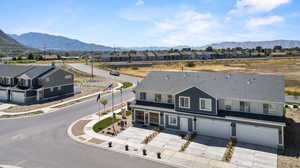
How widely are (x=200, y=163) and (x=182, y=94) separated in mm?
9147

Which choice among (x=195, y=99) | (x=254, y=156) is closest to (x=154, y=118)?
(x=195, y=99)

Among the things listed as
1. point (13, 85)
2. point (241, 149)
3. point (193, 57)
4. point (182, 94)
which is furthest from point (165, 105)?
point (193, 57)

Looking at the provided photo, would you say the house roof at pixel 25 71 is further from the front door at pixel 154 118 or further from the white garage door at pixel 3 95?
the front door at pixel 154 118

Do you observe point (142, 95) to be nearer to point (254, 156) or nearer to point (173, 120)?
point (173, 120)

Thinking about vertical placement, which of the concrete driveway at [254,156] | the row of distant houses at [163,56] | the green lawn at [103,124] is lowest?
the concrete driveway at [254,156]

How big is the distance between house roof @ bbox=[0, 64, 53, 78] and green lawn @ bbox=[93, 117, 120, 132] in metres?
22.4

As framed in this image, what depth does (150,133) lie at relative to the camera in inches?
988

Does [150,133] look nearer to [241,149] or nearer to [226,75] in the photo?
[241,149]

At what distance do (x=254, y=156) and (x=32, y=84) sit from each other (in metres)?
40.5

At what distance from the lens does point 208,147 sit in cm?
2120

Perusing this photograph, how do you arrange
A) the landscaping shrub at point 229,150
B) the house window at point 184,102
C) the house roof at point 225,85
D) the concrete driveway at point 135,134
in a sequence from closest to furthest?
the landscaping shrub at point 229,150 < the house roof at point 225,85 < the concrete driveway at point 135,134 < the house window at point 184,102

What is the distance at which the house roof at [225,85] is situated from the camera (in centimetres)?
2269

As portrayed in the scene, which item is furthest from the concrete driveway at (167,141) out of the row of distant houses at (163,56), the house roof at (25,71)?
the row of distant houses at (163,56)

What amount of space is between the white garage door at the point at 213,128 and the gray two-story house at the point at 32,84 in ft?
107
